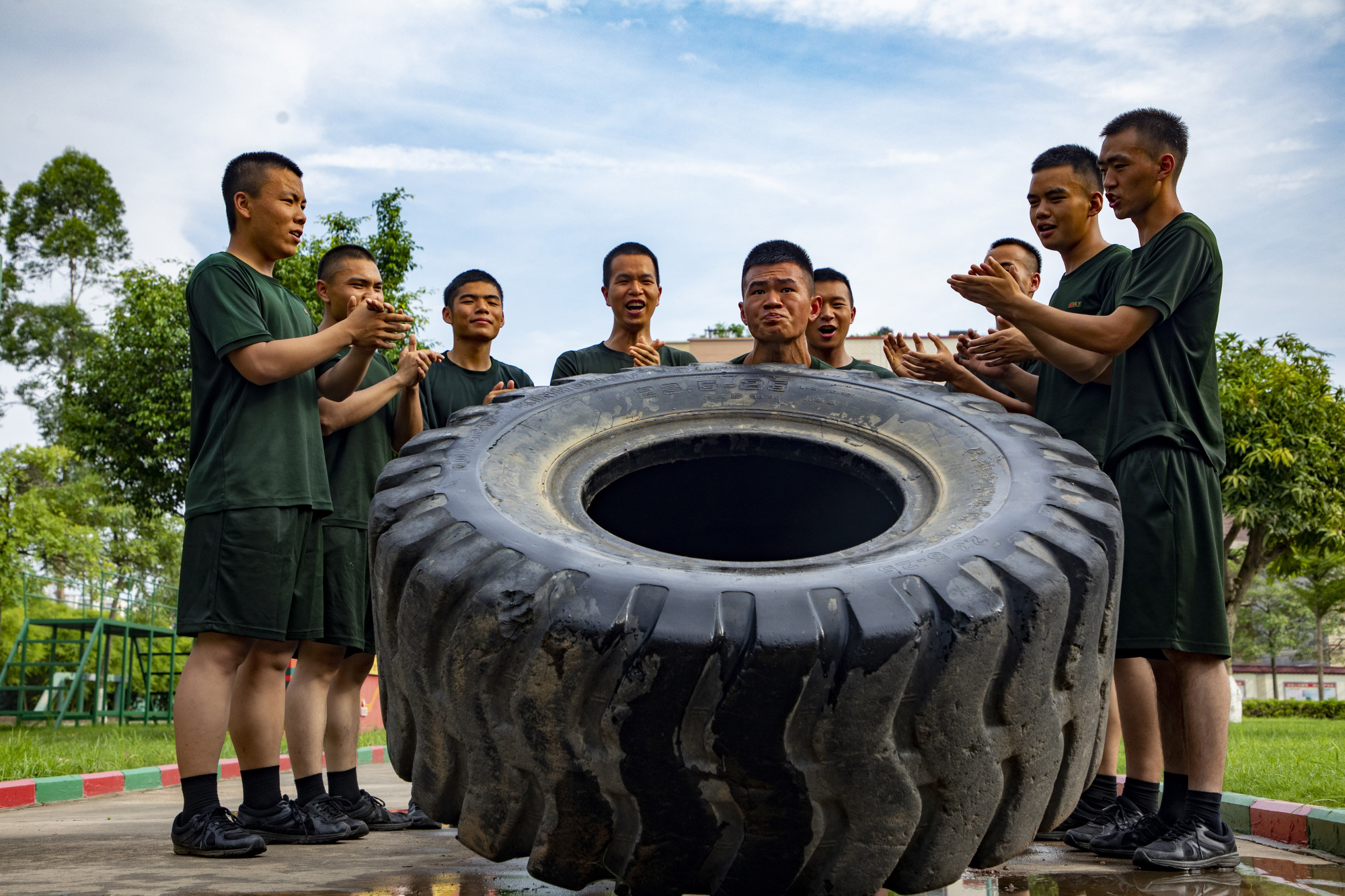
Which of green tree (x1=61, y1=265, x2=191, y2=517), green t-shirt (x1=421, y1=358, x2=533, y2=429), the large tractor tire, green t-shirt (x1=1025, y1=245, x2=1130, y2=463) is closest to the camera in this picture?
the large tractor tire

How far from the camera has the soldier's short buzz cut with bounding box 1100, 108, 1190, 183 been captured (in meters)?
2.96

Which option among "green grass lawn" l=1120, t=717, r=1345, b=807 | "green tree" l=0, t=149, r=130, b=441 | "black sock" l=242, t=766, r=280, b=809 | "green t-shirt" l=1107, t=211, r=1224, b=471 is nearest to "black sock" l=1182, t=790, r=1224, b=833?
"green t-shirt" l=1107, t=211, r=1224, b=471

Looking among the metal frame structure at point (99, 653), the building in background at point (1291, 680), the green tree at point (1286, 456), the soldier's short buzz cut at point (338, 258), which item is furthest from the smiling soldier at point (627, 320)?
the building in background at point (1291, 680)

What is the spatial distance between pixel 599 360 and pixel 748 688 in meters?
2.86

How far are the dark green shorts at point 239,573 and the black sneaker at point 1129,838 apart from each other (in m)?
2.34

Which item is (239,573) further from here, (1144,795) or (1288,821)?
(1288,821)

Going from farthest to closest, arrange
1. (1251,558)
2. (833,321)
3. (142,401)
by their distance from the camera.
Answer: (1251,558) < (142,401) < (833,321)

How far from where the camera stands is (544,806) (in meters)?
1.61

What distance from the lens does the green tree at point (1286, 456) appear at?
15016mm

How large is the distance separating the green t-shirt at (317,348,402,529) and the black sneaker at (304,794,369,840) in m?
0.87

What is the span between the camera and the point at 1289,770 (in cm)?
Answer: 470

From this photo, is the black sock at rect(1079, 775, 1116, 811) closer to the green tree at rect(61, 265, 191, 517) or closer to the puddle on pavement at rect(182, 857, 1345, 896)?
the puddle on pavement at rect(182, 857, 1345, 896)

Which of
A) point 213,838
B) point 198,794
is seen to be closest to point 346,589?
point 198,794

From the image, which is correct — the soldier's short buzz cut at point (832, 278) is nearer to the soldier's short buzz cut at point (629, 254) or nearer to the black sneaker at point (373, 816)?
the soldier's short buzz cut at point (629, 254)
